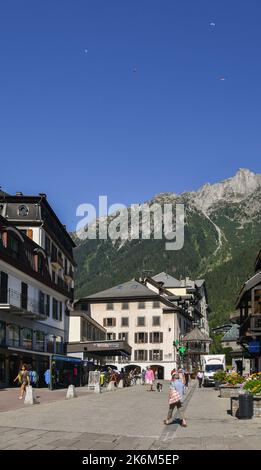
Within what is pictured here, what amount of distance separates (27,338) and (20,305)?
344 centimetres

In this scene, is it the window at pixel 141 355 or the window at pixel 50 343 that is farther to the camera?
the window at pixel 141 355

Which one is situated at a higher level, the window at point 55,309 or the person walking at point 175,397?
the window at point 55,309

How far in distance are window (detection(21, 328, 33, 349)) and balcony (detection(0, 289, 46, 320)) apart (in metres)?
1.00

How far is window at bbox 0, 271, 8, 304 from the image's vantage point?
4100cm

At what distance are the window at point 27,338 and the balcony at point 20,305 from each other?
100 centimetres

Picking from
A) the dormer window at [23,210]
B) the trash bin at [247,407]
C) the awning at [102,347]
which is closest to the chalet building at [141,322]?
the awning at [102,347]

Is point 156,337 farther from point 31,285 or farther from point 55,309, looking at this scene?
point 31,285

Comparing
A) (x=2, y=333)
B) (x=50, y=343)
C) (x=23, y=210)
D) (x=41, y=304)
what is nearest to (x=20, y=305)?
(x=2, y=333)

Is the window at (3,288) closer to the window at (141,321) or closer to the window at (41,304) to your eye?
the window at (41,304)

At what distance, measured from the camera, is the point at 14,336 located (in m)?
43.8

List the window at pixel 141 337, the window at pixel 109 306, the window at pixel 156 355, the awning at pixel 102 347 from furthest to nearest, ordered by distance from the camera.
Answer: the window at pixel 109 306, the window at pixel 141 337, the window at pixel 156 355, the awning at pixel 102 347

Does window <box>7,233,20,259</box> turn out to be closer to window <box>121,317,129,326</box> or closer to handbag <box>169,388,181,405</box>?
handbag <box>169,388,181,405</box>

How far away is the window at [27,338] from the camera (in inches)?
1818
